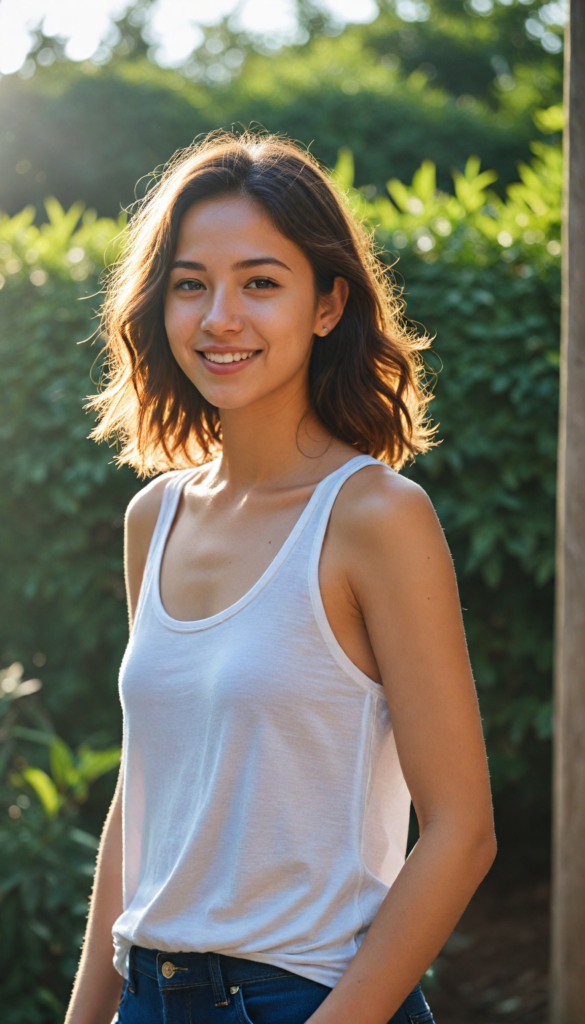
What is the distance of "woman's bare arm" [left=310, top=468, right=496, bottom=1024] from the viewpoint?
1.26 m

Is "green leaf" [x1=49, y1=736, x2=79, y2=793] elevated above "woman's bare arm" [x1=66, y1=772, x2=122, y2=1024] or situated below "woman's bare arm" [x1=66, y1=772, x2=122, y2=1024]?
below

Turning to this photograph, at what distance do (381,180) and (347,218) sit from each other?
8231 mm

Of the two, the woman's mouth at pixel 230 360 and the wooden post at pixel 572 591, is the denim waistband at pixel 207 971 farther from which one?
the wooden post at pixel 572 591

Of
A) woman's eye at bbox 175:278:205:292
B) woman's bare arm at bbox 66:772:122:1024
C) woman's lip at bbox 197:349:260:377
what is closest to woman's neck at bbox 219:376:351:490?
woman's lip at bbox 197:349:260:377

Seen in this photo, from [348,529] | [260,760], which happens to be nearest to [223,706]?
[260,760]

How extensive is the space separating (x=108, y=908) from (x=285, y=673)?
69 cm

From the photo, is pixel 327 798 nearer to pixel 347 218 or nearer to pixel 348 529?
pixel 348 529

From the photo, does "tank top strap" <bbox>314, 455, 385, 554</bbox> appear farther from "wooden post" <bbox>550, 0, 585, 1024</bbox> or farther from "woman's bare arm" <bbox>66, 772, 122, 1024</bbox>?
"wooden post" <bbox>550, 0, 585, 1024</bbox>

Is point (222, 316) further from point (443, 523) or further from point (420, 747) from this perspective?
point (443, 523)

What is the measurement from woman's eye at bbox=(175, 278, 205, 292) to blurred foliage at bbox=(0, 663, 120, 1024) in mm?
2048

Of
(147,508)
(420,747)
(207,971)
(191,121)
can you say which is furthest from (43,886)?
(191,121)

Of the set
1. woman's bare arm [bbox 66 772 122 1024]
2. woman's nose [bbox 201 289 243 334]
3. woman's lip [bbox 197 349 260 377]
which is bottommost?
woman's bare arm [bbox 66 772 122 1024]

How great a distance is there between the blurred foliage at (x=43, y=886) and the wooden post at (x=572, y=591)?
143cm

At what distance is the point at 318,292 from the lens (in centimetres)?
163
